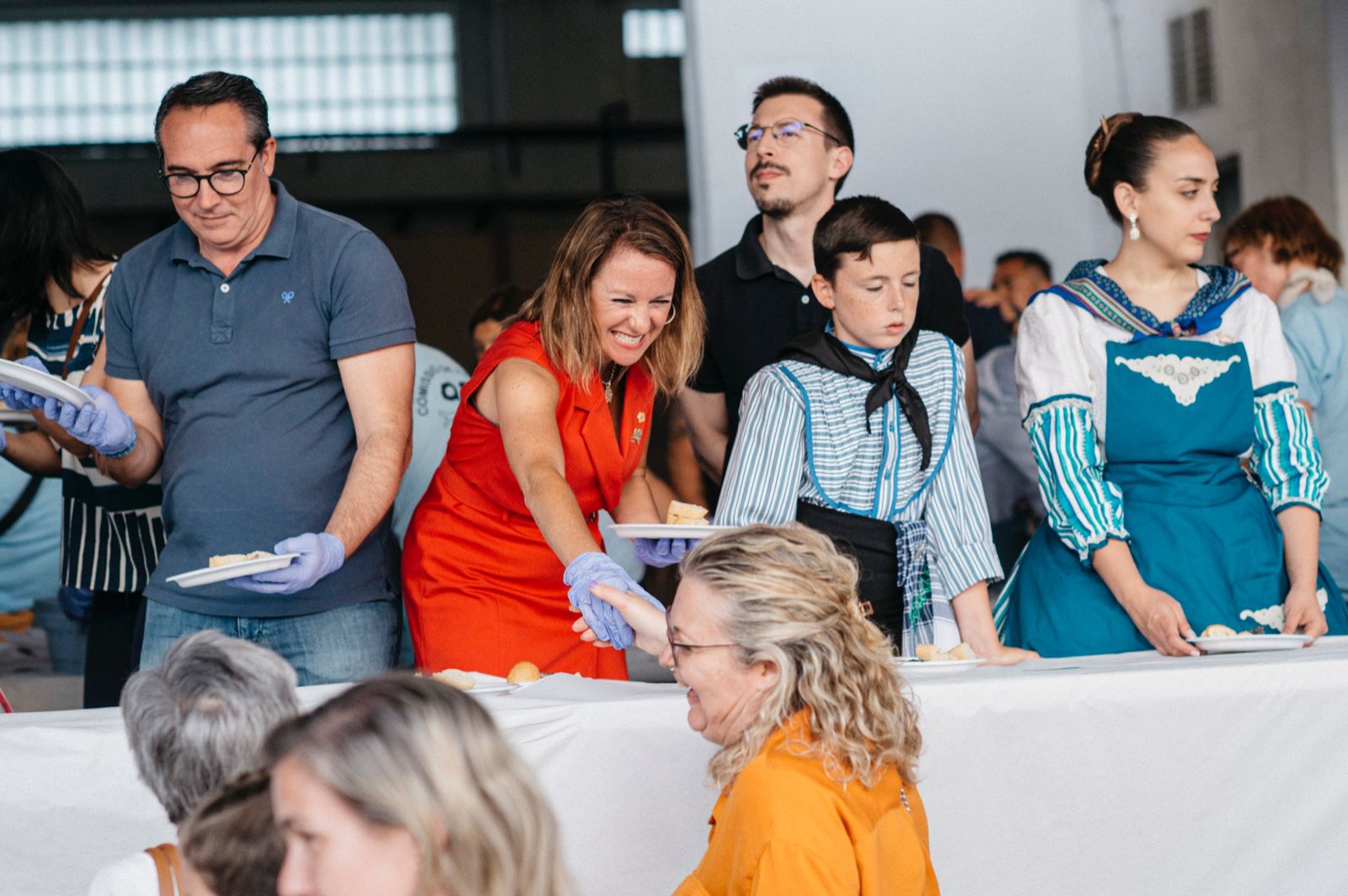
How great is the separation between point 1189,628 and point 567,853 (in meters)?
1.12

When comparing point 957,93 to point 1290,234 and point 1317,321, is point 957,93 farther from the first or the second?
point 1317,321

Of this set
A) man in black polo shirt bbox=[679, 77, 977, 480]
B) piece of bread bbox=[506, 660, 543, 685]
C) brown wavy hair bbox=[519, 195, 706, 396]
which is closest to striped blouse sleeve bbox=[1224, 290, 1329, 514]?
man in black polo shirt bbox=[679, 77, 977, 480]

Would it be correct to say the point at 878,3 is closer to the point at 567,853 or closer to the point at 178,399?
the point at 178,399

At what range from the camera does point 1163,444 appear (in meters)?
2.63

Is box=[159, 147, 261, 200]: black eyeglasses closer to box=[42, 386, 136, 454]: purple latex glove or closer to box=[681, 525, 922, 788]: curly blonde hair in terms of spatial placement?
box=[42, 386, 136, 454]: purple latex glove

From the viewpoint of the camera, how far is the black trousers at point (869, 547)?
8.04 feet

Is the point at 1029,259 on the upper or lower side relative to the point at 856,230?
upper

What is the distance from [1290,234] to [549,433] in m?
2.47

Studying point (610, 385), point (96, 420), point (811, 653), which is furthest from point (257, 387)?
point (811, 653)

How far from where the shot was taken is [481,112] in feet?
34.7

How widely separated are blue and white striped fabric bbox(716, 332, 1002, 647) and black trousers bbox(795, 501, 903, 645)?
0.02 meters

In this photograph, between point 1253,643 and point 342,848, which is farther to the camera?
point 1253,643

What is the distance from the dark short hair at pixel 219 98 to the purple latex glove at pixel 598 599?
91 cm

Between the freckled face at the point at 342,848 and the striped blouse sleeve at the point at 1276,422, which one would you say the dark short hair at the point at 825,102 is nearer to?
the striped blouse sleeve at the point at 1276,422
